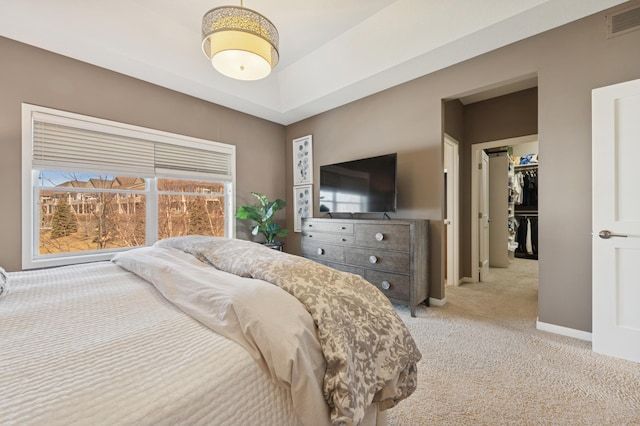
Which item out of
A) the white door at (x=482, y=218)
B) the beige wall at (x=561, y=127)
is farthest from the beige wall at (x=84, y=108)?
the white door at (x=482, y=218)

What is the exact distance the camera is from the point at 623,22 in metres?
1.94

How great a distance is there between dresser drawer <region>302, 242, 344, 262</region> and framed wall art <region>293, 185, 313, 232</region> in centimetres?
73

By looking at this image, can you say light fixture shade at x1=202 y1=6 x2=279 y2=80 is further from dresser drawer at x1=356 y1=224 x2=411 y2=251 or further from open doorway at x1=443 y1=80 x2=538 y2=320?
open doorway at x1=443 y1=80 x2=538 y2=320

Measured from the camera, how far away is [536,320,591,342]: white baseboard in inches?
82.4

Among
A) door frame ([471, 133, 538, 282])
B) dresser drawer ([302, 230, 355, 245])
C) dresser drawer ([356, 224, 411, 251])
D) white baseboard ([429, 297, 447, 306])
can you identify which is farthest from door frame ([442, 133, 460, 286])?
dresser drawer ([302, 230, 355, 245])

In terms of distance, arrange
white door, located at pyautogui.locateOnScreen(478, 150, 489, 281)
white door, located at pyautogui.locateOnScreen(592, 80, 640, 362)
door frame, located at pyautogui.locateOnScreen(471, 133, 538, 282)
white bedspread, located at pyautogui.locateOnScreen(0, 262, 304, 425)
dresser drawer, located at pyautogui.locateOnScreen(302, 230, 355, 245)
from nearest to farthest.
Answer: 1. white bedspread, located at pyautogui.locateOnScreen(0, 262, 304, 425)
2. white door, located at pyautogui.locateOnScreen(592, 80, 640, 362)
3. dresser drawer, located at pyautogui.locateOnScreen(302, 230, 355, 245)
4. door frame, located at pyautogui.locateOnScreen(471, 133, 538, 282)
5. white door, located at pyautogui.locateOnScreen(478, 150, 489, 281)

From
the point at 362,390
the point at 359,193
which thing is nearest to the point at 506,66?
the point at 359,193

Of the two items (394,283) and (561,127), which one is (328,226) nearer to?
(394,283)

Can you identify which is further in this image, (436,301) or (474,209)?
(474,209)

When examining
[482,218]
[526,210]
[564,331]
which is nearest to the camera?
[564,331]

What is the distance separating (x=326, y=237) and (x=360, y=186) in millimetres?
739

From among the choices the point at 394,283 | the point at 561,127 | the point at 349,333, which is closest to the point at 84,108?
the point at 349,333

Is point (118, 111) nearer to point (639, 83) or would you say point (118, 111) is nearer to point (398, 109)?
point (398, 109)

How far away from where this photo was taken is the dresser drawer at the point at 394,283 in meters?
2.57
